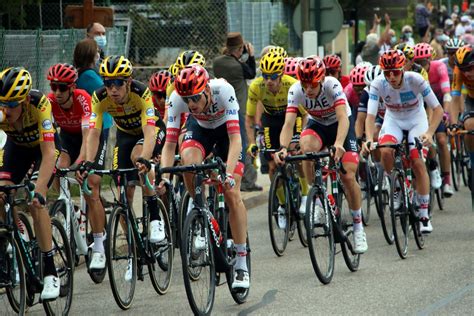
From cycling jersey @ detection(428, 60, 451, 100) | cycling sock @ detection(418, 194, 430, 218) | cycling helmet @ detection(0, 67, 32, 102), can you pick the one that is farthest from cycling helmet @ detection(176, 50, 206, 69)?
cycling jersey @ detection(428, 60, 451, 100)

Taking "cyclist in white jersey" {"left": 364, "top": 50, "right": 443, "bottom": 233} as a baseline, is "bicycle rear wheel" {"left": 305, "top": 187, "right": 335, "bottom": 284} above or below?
below

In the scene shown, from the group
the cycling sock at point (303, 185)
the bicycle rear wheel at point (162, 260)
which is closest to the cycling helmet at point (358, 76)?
the cycling sock at point (303, 185)

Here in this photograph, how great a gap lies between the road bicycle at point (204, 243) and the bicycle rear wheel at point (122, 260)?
727mm

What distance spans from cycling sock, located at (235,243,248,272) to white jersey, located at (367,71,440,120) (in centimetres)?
327

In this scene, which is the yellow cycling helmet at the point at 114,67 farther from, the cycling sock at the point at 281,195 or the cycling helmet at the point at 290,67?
the cycling helmet at the point at 290,67

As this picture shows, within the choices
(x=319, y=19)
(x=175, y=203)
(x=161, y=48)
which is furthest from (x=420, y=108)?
(x=161, y=48)

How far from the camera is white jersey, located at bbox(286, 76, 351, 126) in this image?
10.6 meters

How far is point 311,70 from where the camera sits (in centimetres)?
1031

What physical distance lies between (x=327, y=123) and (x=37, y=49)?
5660 mm

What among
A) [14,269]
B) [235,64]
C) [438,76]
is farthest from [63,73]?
[438,76]

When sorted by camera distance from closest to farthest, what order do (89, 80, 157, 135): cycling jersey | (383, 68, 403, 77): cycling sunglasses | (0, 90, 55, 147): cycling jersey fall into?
(0, 90, 55, 147): cycling jersey → (89, 80, 157, 135): cycling jersey → (383, 68, 403, 77): cycling sunglasses

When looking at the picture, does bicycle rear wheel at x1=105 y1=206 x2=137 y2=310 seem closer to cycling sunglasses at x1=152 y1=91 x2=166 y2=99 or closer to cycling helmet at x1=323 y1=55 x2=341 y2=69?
cycling sunglasses at x1=152 y1=91 x2=166 y2=99

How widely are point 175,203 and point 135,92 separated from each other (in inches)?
51.9

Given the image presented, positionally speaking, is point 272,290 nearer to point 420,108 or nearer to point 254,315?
point 254,315
